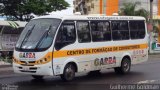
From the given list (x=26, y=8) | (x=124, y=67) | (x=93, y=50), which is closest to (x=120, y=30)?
(x=124, y=67)

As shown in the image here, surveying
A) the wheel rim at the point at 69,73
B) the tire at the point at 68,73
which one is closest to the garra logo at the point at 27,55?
the tire at the point at 68,73

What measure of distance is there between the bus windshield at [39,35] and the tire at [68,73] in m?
1.25

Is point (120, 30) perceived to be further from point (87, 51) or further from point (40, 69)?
point (40, 69)

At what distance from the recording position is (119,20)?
20.0 m

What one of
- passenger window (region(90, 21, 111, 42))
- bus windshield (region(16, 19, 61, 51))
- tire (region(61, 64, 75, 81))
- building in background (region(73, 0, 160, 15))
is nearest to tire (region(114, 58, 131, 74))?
passenger window (region(90, 21, 111, 42))

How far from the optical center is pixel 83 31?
1756 centimetres

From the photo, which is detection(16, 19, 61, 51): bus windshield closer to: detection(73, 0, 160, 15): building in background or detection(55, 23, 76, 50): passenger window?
detection(55, 23, 76, 50): passenger window

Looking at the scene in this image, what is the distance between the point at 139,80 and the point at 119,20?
3699mm

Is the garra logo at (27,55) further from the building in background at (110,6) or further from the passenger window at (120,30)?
the building in background at (110,6)

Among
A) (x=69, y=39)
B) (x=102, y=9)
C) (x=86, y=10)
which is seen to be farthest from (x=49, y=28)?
(x=86, y=10)

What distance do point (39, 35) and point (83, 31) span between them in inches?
83.5

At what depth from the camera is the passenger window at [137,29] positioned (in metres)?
20.8

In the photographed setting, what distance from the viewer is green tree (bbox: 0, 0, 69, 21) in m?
41.1

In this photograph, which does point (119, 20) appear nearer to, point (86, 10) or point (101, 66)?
point (101, 66)
